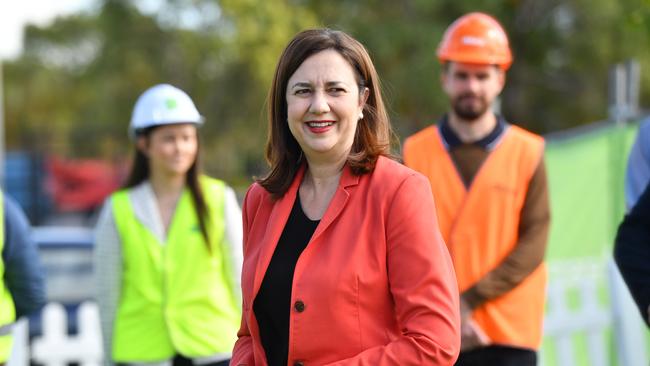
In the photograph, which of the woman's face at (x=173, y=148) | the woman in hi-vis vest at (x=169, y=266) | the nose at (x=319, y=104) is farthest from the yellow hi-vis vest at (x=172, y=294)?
the nose at (x=319, y=104)

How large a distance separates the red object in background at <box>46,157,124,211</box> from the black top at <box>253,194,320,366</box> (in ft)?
83.2

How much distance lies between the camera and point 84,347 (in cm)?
692

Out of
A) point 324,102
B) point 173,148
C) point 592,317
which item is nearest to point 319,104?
point 324,102

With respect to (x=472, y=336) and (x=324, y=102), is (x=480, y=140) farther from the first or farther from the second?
(x=324, y=102)

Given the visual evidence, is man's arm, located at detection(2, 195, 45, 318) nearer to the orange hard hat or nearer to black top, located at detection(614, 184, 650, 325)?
the orange hard hat

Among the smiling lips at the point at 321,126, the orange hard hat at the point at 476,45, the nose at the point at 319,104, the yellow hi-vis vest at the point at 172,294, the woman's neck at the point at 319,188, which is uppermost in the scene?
the orange hard hat at the point at 476,45

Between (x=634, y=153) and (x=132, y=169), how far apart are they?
2561 mm

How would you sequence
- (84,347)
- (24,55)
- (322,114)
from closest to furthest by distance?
1. (322,114)
2. (84,347)
3. (24,55)

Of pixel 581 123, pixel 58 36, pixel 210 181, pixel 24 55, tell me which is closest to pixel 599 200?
pixel 210 181

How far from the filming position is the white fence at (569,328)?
6.87 m

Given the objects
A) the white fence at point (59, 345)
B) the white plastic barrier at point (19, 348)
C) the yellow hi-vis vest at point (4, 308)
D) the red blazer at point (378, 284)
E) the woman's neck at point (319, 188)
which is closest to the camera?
the red blazer at point (378, 284)

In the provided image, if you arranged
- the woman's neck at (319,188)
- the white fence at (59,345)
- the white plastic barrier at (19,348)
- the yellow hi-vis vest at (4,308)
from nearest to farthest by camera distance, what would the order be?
the woman's neck at (319,188), the yellow hi-vis vest at (4,308), the white plastic barrier at (19,348), the white fence at (59,345)

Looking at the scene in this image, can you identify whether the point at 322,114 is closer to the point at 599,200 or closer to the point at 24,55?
the point at 599,200

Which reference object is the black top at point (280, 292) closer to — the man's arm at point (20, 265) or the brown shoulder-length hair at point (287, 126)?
the brown shoulder-length hair at point (287, 126)
